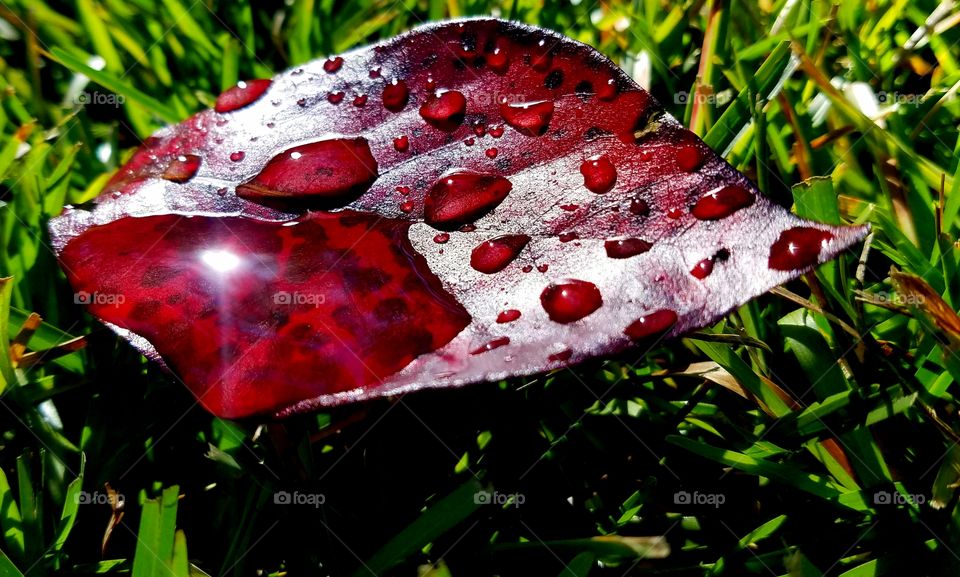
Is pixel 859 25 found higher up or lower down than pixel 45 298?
higher up

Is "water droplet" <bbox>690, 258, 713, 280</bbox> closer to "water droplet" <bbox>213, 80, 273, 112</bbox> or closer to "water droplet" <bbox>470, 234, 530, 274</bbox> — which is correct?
"water droplet" <bbox>470, 234, 530, 274</bbox>

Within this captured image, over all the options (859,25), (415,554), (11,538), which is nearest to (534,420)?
(415,554)

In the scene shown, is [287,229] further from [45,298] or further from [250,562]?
[45,298]

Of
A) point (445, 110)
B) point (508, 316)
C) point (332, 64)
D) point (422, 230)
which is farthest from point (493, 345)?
point (332, 64)

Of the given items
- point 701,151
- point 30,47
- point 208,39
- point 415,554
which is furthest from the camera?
point 208,39

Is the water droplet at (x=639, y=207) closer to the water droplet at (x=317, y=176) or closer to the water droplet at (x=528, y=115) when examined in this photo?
the water droplet at (x=528, y=115)

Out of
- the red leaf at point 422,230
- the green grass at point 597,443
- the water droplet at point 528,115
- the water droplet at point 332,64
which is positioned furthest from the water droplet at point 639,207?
the water droplet at point 332,64

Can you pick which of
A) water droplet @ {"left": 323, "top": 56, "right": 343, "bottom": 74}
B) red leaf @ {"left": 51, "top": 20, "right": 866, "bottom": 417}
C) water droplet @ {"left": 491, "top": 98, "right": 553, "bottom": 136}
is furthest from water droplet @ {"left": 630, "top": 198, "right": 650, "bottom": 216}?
water droplet @ {"left": 323, "top": 56, "right": 343, "bottom": 74}
